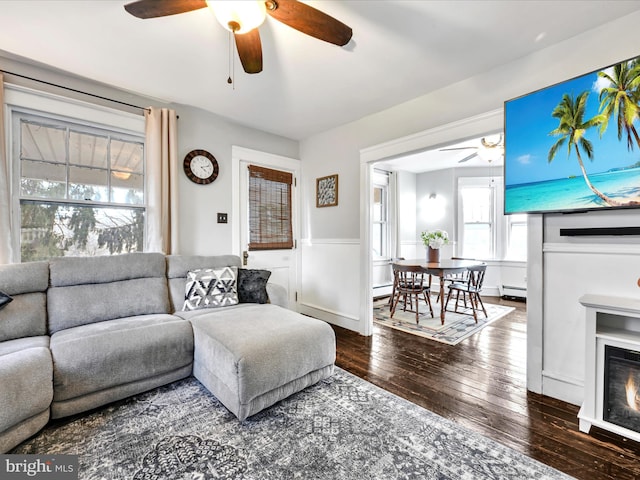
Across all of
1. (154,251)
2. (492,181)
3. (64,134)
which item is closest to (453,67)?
(154,251)

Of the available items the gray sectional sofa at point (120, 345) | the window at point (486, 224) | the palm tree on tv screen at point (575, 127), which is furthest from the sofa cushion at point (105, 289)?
the window at point (486, 224)

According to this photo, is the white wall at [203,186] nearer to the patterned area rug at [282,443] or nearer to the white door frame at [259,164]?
the white door frame at [259,164]

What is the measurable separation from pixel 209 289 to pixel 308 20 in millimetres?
2299

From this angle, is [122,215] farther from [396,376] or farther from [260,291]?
[396,376]

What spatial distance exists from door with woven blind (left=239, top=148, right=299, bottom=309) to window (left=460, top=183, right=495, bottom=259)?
3.75 metres

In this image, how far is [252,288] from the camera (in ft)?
9.47

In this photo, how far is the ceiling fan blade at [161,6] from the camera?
140cm

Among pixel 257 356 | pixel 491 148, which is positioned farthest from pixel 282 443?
pixel 491 148

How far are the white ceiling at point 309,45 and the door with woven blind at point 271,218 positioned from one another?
106 cm

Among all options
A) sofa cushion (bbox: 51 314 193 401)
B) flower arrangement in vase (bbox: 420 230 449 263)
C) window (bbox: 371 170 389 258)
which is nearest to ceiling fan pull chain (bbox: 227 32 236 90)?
sofa cushion (bbox: 51 314 193 401)

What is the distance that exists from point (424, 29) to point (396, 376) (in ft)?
8.71

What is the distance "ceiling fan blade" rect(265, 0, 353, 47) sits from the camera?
1405mm

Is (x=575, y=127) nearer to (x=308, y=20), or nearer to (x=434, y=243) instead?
(x=308, y=20)

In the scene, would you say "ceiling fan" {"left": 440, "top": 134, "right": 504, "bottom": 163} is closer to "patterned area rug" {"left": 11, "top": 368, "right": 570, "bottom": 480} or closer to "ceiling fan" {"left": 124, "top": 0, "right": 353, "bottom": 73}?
"ceiling fan" {"left": 124, "top": 0, "right": 353, "bottom": 73}
